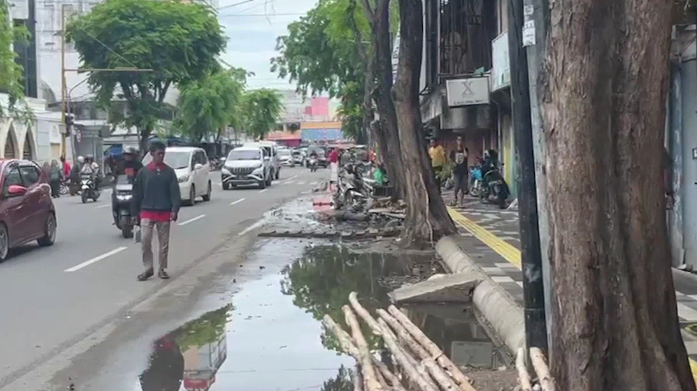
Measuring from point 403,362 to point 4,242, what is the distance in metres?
10.2

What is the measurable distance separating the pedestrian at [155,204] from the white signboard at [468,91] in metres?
12.8

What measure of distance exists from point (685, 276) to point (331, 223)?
34.9ft

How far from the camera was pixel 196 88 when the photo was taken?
205 feet

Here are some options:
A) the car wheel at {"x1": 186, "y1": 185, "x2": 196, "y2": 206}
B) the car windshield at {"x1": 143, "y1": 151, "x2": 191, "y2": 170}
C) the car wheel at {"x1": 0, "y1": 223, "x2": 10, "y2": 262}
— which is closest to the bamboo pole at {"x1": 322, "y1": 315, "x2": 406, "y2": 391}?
the car wheel at {"x1": 0, "y1": 223, "x2": 10, "y2": 262}

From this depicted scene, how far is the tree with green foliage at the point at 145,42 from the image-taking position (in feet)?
163

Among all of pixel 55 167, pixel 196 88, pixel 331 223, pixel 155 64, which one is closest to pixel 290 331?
pixel 331 223

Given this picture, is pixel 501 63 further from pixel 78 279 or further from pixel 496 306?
pixel 496 306

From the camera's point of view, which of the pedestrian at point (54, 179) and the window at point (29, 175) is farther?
the pedestrian at point (54, 179)

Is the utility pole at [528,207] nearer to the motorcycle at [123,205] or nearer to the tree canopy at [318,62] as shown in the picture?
the motorcycle at [123,205]

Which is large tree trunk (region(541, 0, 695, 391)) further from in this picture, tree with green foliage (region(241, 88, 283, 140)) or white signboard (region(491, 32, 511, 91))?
tree with green foliage (region(241, 88, 283, 140))

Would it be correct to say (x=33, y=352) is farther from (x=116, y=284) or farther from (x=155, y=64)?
(x=155, y=64)

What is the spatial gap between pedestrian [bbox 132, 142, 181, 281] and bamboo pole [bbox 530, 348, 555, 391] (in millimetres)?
7374

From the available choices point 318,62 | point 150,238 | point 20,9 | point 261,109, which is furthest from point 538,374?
point 261,109


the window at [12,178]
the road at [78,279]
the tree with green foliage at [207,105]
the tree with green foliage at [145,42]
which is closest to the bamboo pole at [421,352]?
the road at [78,279]
